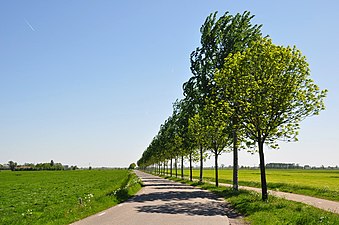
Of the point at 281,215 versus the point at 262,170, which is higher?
the point at 262,170

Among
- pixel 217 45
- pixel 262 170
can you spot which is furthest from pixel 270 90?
pixel 217 45

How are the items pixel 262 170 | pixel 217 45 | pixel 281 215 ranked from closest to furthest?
pixel 281 215 < pixel 262 170 < pixel 217 45

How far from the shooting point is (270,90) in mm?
19828

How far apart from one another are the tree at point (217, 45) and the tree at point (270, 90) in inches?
336

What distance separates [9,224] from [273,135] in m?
14.6

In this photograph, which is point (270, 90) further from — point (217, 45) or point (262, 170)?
point (217, 45)

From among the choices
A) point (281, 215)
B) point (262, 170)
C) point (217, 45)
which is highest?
point (217, 45)

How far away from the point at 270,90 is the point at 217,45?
1313 centimetres

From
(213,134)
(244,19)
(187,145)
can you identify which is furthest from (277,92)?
(187,145)

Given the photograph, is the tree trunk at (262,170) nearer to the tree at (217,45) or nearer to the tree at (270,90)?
the tree at (270,90)

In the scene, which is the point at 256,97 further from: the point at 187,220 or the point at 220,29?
the point at 220,29

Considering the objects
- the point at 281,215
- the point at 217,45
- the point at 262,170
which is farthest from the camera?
the point at 217,45

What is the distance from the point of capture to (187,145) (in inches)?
2172

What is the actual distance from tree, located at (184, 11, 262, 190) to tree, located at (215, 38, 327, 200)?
28.0ft
